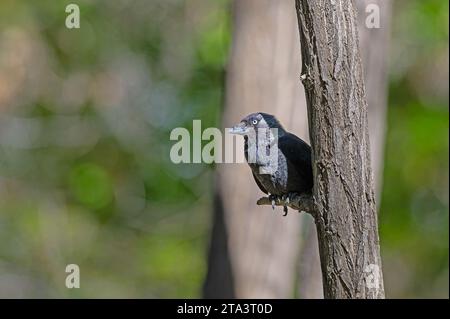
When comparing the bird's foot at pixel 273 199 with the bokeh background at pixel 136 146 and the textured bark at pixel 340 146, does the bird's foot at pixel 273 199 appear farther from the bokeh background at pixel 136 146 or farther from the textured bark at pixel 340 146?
the bokeh background at pixel 136 146

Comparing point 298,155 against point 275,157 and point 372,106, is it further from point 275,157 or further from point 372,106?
point 372,106

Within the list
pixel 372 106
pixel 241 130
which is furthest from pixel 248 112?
pixel 241 130

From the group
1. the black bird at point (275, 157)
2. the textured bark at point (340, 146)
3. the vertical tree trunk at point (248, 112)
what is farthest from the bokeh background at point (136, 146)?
the textured bark at point (340, 146)

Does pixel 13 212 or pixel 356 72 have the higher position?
pixel 13 212
